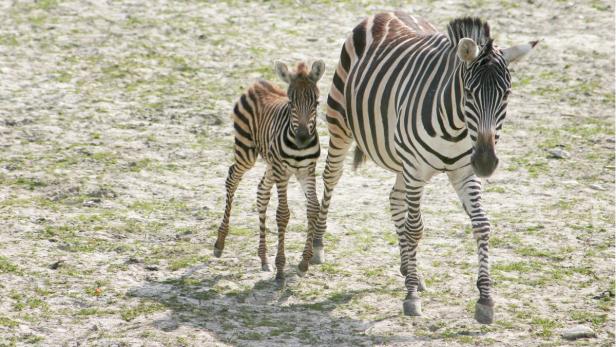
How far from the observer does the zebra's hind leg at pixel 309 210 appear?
967 centimetres

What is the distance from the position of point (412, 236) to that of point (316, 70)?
175 centimetres

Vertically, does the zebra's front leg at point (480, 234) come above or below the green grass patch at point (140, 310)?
above

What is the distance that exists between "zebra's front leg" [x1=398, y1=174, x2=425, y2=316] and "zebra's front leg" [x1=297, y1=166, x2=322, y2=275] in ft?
3.55

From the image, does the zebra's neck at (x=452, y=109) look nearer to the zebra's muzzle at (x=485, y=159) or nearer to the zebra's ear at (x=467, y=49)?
the zebra's ear at (x=467, y=49)

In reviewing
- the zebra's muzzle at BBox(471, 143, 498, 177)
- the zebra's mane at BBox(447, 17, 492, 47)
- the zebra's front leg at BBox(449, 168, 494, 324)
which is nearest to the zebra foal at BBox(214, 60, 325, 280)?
the zebra's mane at BBox(447, 17, 492, 47)

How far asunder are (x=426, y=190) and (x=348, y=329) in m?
3.98

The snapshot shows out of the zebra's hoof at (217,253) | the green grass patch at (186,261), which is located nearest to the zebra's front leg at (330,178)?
the zebra's hoof at (217,253)

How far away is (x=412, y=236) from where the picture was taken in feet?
29.4

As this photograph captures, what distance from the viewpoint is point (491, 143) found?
7551 mm

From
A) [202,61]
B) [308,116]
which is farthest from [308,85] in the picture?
[202,61]

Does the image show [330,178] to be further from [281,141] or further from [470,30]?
[470,30]

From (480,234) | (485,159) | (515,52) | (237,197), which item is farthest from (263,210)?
(515,52)

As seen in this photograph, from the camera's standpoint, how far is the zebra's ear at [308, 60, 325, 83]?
930cm

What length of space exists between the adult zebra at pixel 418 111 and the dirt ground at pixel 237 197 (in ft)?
2.42
